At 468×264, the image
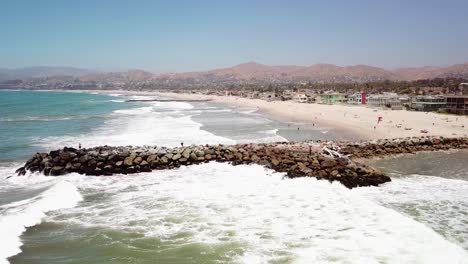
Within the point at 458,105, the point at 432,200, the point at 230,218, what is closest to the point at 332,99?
the point at 458,105

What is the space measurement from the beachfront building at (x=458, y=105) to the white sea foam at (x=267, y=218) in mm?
40459

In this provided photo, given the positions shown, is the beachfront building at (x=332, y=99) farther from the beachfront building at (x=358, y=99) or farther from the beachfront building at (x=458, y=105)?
the beachfront building at (x=458, y=105)

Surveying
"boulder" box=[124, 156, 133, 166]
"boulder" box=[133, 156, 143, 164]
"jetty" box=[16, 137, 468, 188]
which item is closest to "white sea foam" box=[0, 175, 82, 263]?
"jetty" box=[16, 137, 468, 188]

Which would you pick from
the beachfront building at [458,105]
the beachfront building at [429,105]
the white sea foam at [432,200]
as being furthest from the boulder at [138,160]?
the beachfront building at [429,105]

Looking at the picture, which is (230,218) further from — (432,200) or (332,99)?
(332,99)

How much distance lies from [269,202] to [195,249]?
13.2 ft

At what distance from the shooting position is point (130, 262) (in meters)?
8.68

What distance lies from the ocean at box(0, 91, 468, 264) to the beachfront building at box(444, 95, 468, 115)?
111 feet

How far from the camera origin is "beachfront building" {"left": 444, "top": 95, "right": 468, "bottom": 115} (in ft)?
157

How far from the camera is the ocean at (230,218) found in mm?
9031

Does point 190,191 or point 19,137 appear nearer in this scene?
point 190,191

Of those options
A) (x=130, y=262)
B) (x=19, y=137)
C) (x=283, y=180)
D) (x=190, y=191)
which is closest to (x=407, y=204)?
(x=283, y=180)

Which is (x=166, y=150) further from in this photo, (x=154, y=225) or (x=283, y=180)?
(x=154, y=225)

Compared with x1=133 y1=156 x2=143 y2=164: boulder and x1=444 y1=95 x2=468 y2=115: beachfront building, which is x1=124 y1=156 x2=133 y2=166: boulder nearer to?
x1=133 y1=156 x2=143 y2=164: boulder
